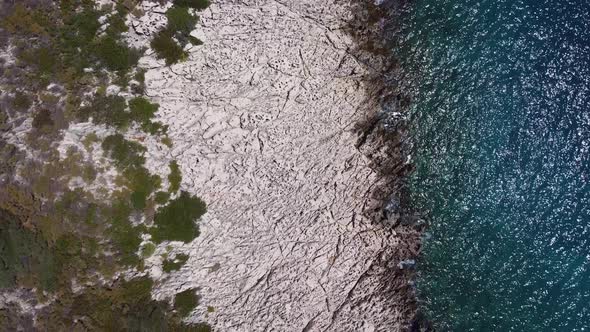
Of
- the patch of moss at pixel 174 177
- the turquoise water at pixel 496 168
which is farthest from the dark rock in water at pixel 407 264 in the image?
the patch of moss at pixel 174 177

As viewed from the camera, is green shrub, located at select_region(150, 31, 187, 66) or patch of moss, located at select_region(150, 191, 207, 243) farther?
green shrub, located at select_region(150, 31, 187, 66)

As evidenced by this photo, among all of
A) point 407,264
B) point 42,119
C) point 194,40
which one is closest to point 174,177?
point 42,119

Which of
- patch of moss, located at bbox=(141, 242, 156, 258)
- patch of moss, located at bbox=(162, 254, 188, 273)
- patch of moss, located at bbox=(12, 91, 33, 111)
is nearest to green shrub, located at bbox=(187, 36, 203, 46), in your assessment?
patch of moss, located at bbox=(12, 91, 33, 111)

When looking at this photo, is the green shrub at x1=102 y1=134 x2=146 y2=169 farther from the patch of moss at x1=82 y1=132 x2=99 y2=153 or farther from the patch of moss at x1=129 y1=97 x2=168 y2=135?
the patch of moss at x1=129 y1=97 x2=168 y2=135

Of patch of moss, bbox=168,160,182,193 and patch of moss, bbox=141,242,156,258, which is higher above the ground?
patch of moss, bbox=168,160,182,193

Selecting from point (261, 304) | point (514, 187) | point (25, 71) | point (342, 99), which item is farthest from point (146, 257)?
point (514, 187)

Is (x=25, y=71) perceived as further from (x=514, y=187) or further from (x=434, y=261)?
(x=514, y=187)

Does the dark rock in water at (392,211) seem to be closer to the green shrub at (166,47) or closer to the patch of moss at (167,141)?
the patch of moss at (167,141)
